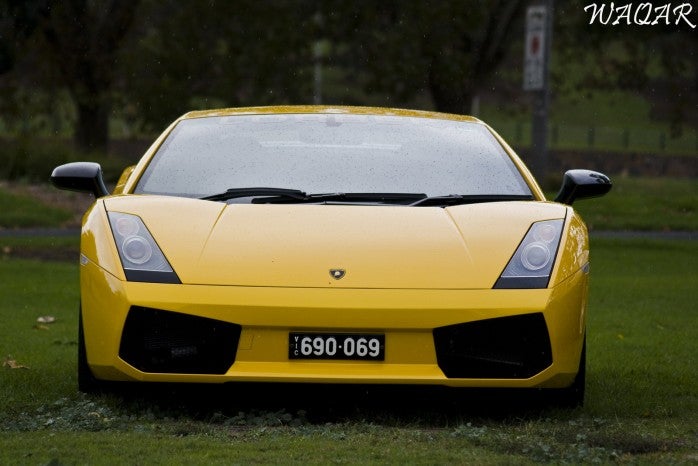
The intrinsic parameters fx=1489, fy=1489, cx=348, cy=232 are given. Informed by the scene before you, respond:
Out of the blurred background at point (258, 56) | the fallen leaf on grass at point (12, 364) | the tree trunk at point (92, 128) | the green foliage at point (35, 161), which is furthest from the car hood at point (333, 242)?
the tree trunk at point (92, 128)

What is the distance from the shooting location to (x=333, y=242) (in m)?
5.64

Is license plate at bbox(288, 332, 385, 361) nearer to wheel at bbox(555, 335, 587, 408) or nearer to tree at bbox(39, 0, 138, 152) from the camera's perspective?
wheel at bbox(555, 335, 587, 408)

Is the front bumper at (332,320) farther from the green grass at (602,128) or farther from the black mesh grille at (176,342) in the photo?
the green grass at (602,128)

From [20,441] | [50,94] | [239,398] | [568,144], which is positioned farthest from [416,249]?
[568,144]

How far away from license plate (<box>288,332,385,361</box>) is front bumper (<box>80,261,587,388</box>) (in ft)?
0.07

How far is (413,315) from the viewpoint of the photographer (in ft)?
17.8

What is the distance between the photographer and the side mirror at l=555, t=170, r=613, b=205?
6691 mm

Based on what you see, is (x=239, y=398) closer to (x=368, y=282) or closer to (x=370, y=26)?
(x=368, y=282)

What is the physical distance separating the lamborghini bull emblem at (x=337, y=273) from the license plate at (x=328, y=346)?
0.22 meters

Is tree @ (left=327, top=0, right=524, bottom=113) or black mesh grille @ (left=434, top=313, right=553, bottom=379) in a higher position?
black mesh grille @ (left=434, top=313, right=553, bottom=379)

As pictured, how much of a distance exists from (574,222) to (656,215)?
47.7ft

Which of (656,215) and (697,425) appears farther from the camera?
(656,215)

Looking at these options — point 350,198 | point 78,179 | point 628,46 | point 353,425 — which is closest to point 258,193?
point 350,198

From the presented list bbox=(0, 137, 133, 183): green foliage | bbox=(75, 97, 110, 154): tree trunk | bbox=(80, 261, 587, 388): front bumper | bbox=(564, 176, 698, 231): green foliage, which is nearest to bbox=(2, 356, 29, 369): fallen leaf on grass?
bbox=(80, 261, 587, 388): front bumper
